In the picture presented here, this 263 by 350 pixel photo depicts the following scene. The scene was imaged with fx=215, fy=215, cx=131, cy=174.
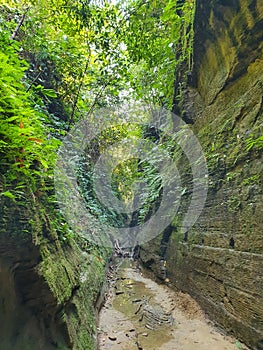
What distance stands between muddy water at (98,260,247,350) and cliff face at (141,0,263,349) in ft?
0.80

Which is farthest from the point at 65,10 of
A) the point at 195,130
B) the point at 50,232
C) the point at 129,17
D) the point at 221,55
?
the point at 50,232

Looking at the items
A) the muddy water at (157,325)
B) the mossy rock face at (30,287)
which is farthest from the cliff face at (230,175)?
the mossy rock face at (30,287)

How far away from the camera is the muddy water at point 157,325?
10.2 ft

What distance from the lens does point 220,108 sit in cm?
438

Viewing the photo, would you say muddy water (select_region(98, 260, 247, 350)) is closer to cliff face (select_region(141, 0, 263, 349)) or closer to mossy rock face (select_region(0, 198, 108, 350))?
cliff face (select_region(141, 0, 263, 349))

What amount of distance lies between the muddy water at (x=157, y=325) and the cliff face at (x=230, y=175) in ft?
→ 0.80

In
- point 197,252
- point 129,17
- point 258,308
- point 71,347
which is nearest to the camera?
point 71,347

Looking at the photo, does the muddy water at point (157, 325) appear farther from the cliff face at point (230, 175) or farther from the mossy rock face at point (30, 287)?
the mossy rock face at point (30, 287)

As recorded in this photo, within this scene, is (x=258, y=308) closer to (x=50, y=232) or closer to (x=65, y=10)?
(x=50, y=232)

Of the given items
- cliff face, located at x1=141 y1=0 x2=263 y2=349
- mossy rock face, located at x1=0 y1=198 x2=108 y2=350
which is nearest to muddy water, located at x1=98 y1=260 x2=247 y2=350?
cliff face, located at x1=141 y1=0 x2=263 y2=349

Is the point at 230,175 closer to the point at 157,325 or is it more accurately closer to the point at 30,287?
the point at 157,325

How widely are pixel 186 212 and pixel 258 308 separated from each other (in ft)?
8.80

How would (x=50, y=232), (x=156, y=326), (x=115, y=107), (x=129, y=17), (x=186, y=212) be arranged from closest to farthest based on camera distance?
(x=50, y=232)
(x=156, y=326)
(x=186, y=212)
(x=129, y=17)
(x=115, y=107)

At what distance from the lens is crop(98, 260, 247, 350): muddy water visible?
3112 mm
